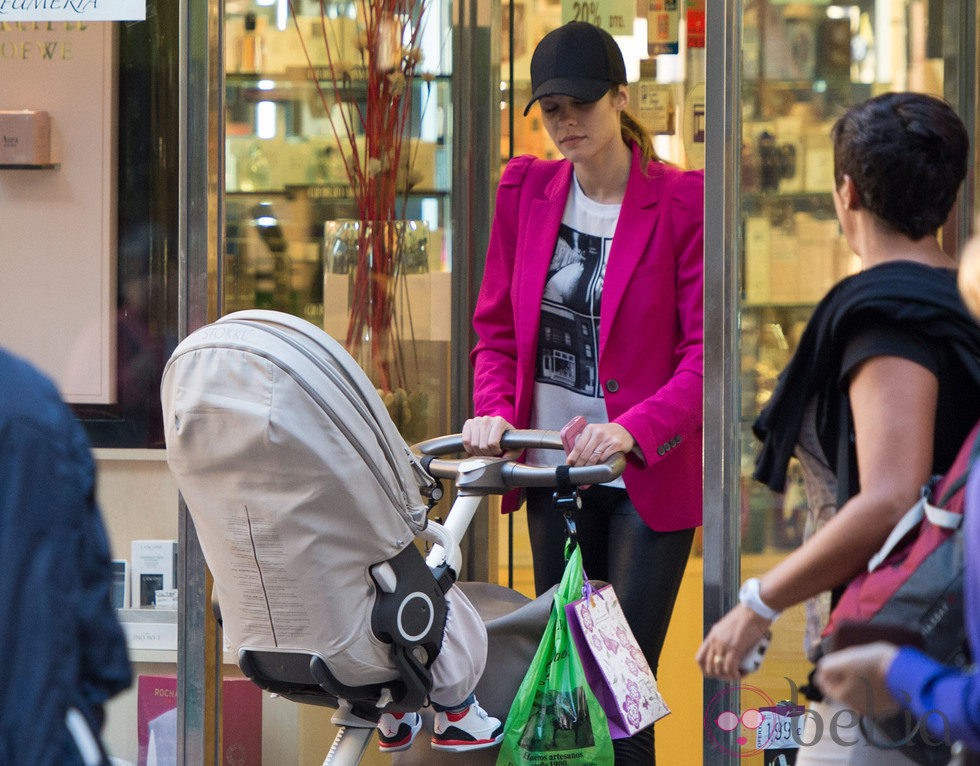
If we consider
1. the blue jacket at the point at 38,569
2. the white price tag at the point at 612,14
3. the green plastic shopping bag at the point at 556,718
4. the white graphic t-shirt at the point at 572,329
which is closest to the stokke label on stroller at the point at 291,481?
the green plastic shopping bag at the point at 556,718

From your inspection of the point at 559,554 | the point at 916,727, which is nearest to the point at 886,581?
the point at 916,727

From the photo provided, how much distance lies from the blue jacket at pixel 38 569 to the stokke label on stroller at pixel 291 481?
2.41 feet

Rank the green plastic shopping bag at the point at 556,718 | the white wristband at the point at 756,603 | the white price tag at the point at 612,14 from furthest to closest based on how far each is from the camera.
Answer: the white price tag at the point at 612,14 → the green plastic shopping bag at the point at 556,718 → the white wristband at the point at 756,603

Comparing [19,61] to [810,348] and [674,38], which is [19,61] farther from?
[810,348]

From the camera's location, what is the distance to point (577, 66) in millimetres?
2986

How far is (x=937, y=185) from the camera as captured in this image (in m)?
1.89

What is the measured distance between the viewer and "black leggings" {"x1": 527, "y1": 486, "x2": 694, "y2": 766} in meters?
2.95

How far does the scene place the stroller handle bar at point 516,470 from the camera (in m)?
2.54

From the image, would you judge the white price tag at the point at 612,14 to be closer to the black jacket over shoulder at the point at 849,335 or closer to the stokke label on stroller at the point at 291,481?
the stokke label on stroller at the point at 291,481

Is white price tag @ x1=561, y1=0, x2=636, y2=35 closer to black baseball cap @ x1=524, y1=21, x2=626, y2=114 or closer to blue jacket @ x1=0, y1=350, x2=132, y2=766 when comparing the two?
black baseball cap @ x1=524, y1=21, x2=626, y2=114

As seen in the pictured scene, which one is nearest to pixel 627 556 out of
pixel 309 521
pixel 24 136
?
pixel 309 521

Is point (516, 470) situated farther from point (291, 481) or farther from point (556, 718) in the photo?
point (291, 481)

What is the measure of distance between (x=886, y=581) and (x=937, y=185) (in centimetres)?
53
